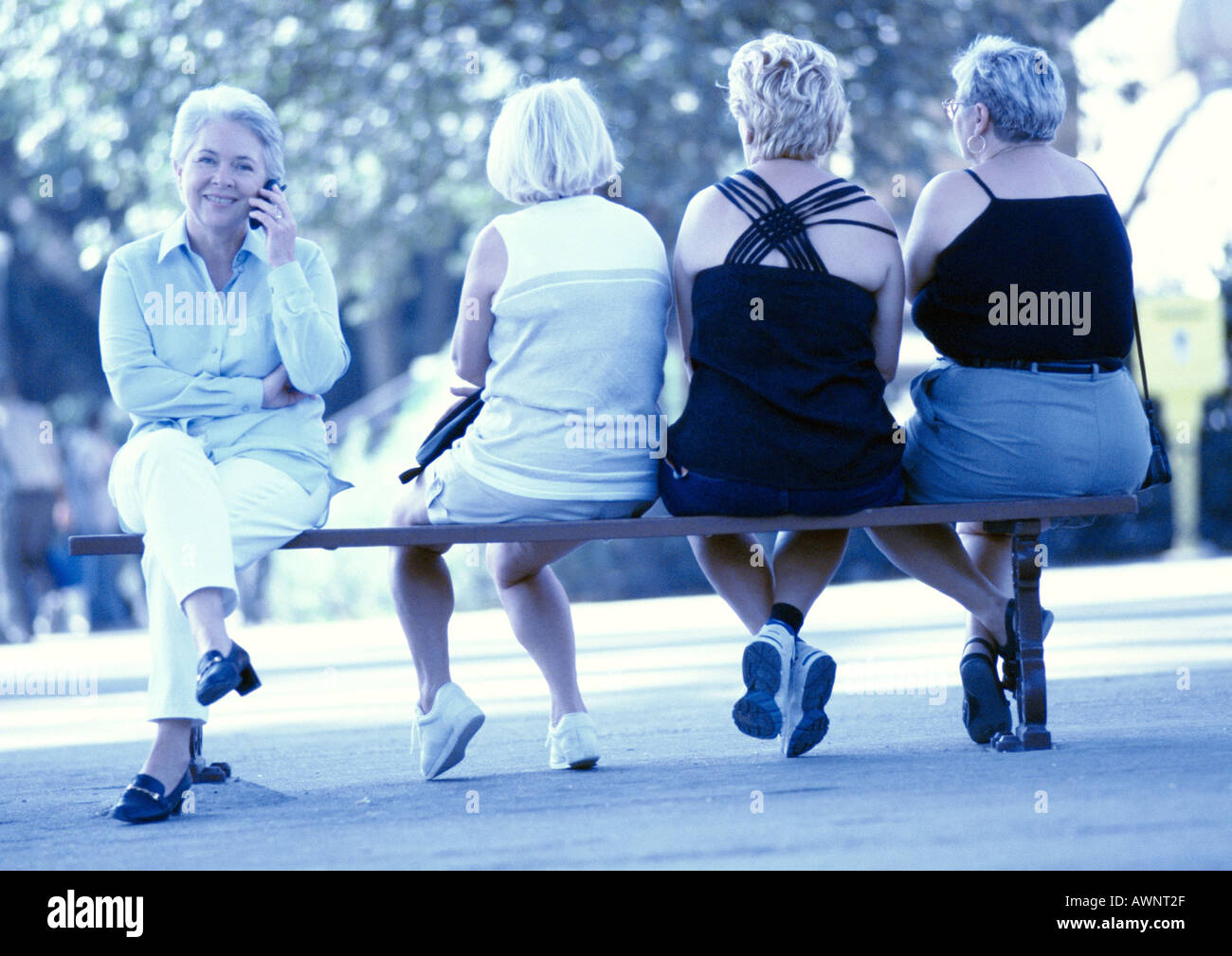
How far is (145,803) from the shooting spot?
4762 mm

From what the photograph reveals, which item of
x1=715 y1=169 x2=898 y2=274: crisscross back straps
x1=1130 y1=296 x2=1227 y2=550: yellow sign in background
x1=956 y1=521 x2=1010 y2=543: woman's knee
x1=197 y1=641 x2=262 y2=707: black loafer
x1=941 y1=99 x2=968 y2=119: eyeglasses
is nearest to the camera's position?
x1=197 y1=641 x2=262 y2=707: black loafer

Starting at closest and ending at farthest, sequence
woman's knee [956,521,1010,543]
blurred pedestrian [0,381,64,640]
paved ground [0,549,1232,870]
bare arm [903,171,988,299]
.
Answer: paved ground [0,549,1232,870]
bare arm [903,171,988,299]
woman's knee [956,521,1010,543]
blurred pedestrian [0,381,64,640]

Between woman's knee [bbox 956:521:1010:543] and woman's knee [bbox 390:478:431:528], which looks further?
woman's knee [bbox 956:521:1010:543]

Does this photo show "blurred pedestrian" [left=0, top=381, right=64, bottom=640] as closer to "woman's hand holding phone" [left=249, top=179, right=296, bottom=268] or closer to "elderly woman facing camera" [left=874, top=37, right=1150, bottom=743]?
"woman's hand holding phone" [left=249, top=179, right=296, bottom=268]

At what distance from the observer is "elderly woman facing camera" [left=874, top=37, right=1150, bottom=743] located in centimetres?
517

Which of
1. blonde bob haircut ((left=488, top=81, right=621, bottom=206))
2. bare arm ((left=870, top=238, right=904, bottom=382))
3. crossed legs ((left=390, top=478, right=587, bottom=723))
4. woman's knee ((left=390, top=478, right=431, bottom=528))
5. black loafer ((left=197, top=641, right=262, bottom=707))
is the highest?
blonde bob haircut ((left=488, top=81, right=621, bottom=206))

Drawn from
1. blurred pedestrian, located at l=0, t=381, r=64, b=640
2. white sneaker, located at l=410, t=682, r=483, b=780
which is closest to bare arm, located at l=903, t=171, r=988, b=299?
white sneaker, located at l=410, t=682, r=483, b=780

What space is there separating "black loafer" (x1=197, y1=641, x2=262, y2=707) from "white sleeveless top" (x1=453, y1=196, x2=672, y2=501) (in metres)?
0.87

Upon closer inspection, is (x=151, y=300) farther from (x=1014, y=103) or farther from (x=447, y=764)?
(x=1014, y=103)

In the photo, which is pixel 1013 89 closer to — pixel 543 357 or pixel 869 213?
pixel 869 213

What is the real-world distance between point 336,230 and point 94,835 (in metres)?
12.0

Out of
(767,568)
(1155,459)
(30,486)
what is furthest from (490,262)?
(30,486)

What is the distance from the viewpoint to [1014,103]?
5242 millimetres

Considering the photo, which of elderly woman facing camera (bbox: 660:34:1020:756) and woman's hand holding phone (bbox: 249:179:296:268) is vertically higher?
woman's hand holding phone (bbox: 249:179:296:268)
